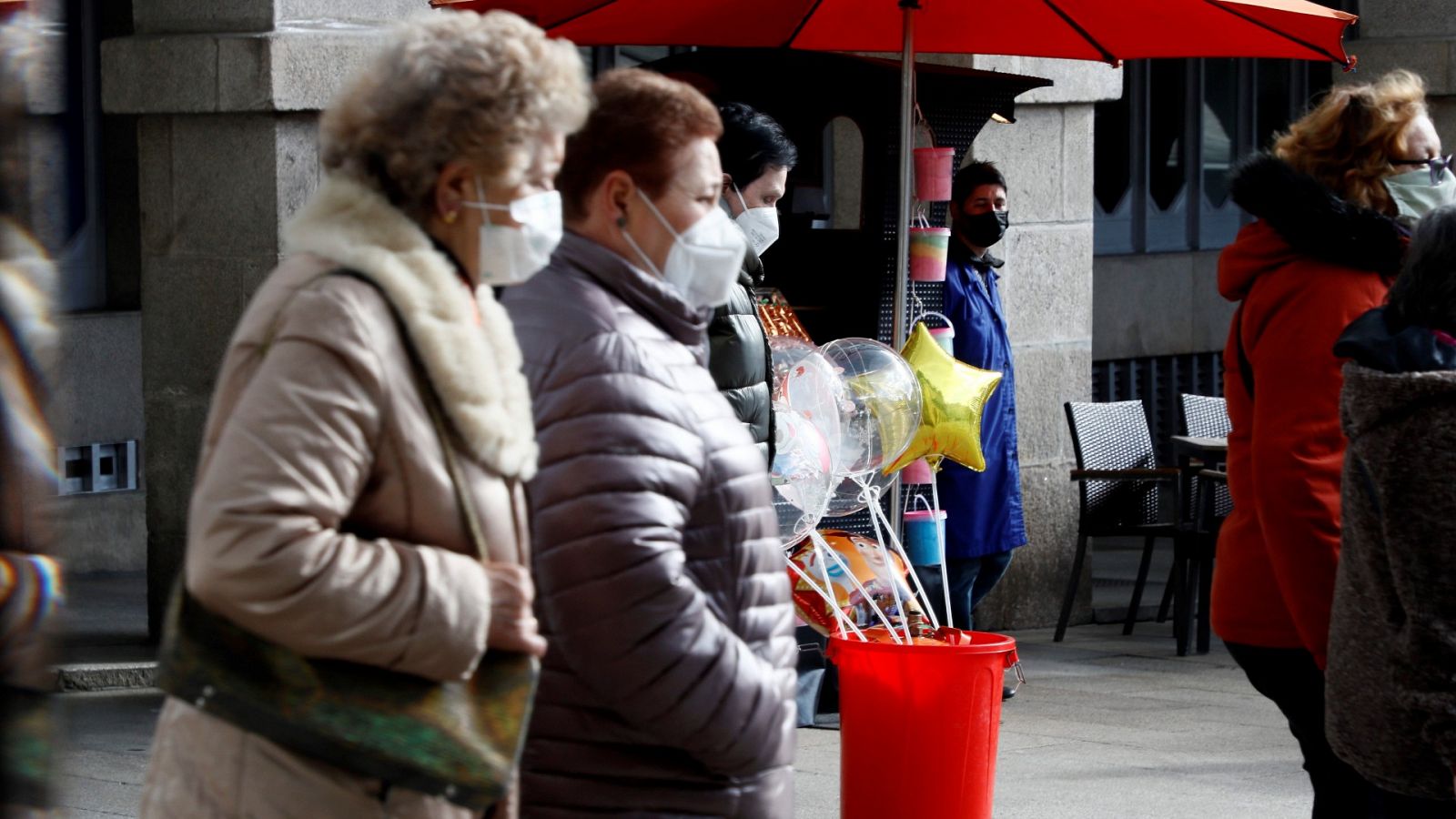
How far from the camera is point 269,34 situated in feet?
24.2

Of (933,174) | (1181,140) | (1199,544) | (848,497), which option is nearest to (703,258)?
(848,497)

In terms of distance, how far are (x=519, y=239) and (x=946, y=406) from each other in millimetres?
3506

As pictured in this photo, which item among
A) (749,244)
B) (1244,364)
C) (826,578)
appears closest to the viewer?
(1244,364)

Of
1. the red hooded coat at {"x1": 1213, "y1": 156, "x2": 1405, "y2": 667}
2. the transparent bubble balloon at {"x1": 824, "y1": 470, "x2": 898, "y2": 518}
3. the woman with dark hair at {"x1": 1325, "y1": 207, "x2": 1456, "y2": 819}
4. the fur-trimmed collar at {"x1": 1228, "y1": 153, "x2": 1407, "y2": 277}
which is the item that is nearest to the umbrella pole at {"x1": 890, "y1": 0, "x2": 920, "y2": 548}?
the transparent bubble balloon at {"x1": 824, "y1": 470, "x2": 898, "y2": 518}

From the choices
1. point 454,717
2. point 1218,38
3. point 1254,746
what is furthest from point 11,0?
point 1254,746

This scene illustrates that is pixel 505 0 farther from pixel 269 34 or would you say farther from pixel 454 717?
pixel 454 717

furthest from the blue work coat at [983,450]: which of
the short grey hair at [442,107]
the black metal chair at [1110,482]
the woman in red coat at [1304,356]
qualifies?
the short grey hair at [442,107]

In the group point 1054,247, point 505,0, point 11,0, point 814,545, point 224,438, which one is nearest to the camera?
point 11,0

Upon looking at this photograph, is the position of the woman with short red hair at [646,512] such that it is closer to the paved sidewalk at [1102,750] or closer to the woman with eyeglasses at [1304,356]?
the woman with eyeglasses at [1304,356]

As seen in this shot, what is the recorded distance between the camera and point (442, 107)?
234 centimetres

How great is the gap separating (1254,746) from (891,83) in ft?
8.67

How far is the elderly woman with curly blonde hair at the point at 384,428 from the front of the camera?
85.6 inches

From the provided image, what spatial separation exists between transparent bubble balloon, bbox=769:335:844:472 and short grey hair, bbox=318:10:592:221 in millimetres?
2833

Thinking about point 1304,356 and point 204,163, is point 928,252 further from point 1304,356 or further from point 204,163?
point 1304,356
